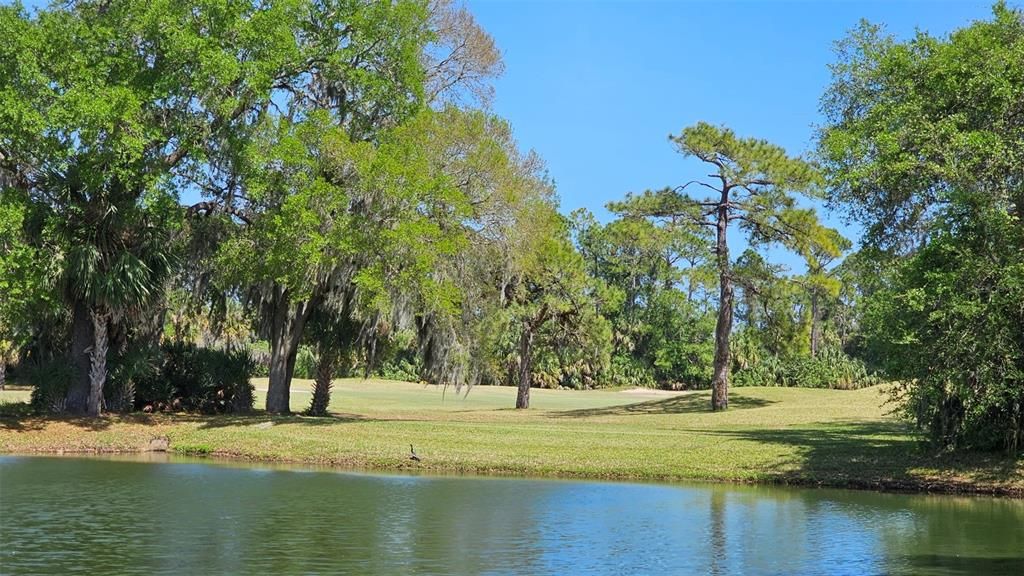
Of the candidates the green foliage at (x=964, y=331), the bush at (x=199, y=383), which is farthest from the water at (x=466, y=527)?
the bush at (x=199, y=383)

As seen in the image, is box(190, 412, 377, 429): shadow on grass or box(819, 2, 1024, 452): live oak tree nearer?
box(819, 2, 1024, 452): live oak tree

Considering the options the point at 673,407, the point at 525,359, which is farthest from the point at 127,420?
the point at 673,407

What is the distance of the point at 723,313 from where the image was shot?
4109 cm

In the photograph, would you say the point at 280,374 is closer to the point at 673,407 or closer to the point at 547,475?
the point at 547,475

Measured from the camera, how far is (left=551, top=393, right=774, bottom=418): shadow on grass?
40.8m

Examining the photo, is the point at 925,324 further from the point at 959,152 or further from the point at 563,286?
the point at 563,286

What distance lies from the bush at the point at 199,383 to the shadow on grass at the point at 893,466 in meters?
15.5

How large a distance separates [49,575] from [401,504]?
689 cm

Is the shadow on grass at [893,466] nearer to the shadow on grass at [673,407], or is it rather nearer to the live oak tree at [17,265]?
the shadow on grass at [673,407]

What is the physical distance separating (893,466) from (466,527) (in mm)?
10946

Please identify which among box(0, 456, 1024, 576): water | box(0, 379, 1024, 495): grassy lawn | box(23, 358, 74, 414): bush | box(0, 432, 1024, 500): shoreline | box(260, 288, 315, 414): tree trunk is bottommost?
box(0, 456, 1024, 576): water

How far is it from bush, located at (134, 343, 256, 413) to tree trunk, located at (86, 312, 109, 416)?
298cm

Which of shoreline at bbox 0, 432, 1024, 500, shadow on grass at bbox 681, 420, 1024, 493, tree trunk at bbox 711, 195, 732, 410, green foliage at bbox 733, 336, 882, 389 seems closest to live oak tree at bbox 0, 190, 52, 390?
shoreline at bbox 0, 432, 1024, 500

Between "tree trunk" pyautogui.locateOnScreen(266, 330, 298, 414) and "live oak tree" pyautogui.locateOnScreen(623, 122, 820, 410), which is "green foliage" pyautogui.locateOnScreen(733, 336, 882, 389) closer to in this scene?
"live oak tree" pyautogui.locateOnScreen(623, 122, 820, 410)
